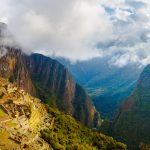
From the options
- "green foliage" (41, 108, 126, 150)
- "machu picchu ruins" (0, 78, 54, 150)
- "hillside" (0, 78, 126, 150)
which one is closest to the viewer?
"machu picchu ruins" (0, 78, 54, 150)

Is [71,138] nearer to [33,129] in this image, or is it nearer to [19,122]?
[33,129]

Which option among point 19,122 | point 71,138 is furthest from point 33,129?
point 71,138

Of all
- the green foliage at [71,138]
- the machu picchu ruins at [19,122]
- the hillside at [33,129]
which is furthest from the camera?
the green foliage at [71,138]

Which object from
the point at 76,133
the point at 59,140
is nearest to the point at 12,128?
the point at 59,140

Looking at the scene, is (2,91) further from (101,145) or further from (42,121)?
(101,145)

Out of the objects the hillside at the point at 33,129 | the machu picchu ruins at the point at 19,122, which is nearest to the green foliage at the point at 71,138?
the hillside at the point at 33,129

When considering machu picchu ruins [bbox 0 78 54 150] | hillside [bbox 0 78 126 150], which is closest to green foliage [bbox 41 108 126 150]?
hillside [bbox 0 78 126 150]

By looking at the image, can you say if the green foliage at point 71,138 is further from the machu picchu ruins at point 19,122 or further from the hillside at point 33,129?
the machu picchu ruins at point 19,122

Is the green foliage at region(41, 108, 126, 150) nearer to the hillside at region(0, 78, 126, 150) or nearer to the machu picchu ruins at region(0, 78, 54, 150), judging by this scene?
the hillside at region(0, 78, 126, 150)

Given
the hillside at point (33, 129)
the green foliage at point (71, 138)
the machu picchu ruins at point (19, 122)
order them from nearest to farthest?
the machu picchu ruins at point (19, 122), the hillside at point (33, 129), the green foliage at point (71, 138)
